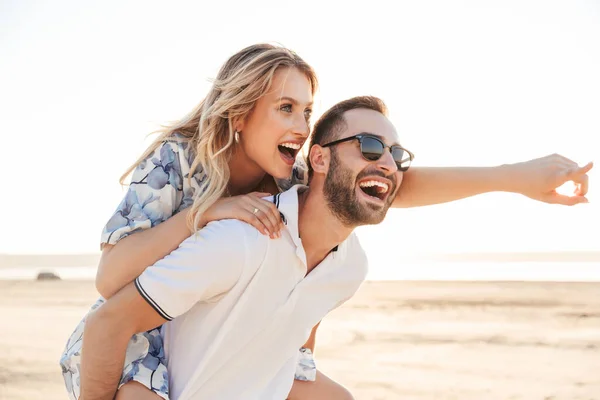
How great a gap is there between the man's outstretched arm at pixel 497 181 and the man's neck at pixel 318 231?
1.91ft

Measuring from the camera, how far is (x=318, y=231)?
381 cm

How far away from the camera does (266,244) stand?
11.4ft

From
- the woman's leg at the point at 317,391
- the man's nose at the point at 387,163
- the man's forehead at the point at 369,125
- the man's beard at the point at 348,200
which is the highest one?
the man's forehead at the point at 369,125

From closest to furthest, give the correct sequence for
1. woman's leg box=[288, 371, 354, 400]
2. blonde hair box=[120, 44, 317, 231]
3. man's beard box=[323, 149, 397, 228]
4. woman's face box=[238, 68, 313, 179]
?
1. man's beard box=[323, 149, 397, 228]
2. blonde hair box=[120, 44, 317, 231]
3. woman's face box=[238, 68, 313, 179]
4. woman's leg box=[288, 371, 354, 400]

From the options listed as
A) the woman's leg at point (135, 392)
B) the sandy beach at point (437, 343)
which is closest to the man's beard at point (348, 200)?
the woman's leg at point (135, 392)

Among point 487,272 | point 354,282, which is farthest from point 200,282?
point 487,272

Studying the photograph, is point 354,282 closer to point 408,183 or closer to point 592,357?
point 408,183

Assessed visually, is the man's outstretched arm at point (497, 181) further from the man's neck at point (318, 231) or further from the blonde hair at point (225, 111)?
the blonde hair at point (225, 111)

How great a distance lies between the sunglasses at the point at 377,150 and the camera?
3775 millimetres

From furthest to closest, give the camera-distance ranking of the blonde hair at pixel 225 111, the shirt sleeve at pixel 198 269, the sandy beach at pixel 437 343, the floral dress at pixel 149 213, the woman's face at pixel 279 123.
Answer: the sandy beach at pixel 437 343 < the woman's face at pixel 279 123 < the blonde hair at pixel 225 111 < the floral dress at pixel 149 213 < the shirt sleeve at pixel 198 269

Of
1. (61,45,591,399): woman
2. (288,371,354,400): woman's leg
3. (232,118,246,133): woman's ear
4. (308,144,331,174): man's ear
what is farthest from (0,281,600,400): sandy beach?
(232,118,246,133): woman's ear

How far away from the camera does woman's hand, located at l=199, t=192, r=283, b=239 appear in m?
3.44

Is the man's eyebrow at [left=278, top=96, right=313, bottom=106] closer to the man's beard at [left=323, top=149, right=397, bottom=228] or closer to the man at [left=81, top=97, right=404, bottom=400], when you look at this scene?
the man at [left=81, top=97, right=404, bottom=400]

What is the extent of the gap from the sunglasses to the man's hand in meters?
0.58
